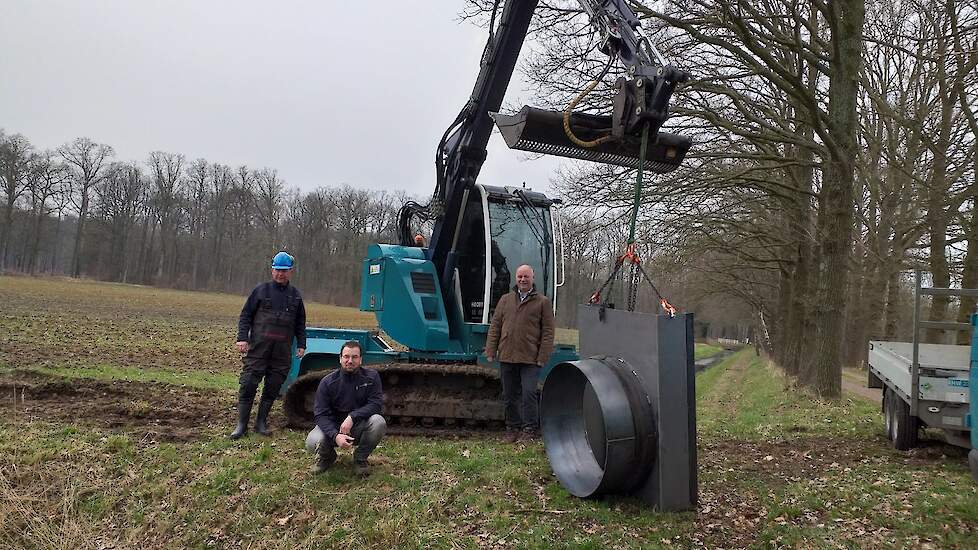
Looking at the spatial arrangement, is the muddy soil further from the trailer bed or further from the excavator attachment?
the trailer bed

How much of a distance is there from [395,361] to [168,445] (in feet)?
8.05

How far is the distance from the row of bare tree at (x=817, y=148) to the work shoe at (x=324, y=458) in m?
5.54

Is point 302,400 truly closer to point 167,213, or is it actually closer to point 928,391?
point 928,391

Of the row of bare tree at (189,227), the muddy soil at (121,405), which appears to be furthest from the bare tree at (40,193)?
the muddy soil at (121,405)

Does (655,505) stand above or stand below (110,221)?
below

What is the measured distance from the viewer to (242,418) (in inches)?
266

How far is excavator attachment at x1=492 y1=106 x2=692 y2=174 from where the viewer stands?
593 centimetres

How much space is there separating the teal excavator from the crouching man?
1350 mm

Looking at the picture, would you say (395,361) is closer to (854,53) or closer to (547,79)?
(547,79)

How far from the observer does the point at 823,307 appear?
449 inches

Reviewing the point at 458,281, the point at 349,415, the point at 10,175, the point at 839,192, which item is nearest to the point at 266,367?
the point at 349,415

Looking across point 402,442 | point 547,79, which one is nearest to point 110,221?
point 547,79

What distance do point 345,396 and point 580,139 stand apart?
9.92ft

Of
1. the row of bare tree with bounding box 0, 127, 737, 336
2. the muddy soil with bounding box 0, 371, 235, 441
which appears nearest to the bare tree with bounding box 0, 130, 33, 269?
the row of bare tree with bounding box 0, 127, 737, 336
